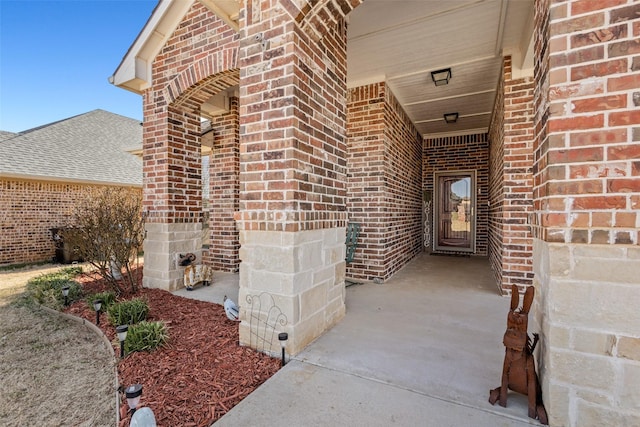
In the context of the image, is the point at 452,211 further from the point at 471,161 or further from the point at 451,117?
the point at 451,117

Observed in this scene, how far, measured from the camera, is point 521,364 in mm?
1595

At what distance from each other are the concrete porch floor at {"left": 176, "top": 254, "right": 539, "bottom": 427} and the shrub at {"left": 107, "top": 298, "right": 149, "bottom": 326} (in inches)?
75.1

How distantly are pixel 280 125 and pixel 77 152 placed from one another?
1077 centimetres

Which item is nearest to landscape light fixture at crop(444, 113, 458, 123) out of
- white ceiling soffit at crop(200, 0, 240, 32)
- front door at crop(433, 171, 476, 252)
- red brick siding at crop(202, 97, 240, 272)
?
front door at crop(433, 171, 476, 252)

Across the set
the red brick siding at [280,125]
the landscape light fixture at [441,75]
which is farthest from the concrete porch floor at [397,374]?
the landscape light fixture at [441,75]

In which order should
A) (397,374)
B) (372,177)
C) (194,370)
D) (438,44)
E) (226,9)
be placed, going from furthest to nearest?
(372,177)
(438,44)
(226,9)
(194,370)
(397,374)

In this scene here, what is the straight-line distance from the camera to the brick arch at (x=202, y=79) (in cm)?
Answer: 373

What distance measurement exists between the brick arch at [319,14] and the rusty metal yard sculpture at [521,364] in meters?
2.43

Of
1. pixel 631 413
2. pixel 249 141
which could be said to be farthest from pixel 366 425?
pixel 249 141

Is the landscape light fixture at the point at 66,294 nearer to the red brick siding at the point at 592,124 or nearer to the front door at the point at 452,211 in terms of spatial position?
the red brick siding at the point at 592,124

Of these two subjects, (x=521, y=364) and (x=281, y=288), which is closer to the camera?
(x=521, y=364)

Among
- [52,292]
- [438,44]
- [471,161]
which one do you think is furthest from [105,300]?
[471,161]

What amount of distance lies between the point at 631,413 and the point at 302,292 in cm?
190

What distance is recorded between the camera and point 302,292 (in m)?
2.35
